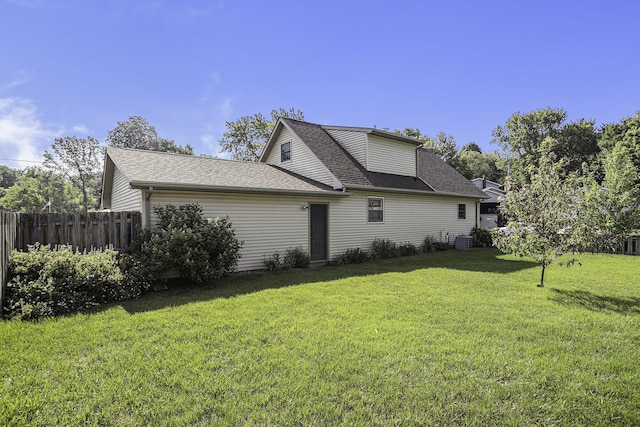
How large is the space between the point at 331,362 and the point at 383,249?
9.48 m

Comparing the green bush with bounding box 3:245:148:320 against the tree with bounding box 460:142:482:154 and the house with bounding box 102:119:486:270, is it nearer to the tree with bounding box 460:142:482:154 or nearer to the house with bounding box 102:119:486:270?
the house with bounding box 102:119:486:270

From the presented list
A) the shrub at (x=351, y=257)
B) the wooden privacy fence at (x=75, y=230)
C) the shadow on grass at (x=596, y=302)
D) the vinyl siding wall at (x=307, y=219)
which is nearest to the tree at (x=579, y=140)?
the vinyl siding wall at (x=307, y=219)

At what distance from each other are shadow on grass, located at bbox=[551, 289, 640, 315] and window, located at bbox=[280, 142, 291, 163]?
1034 centimetres

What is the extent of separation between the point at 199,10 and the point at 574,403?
1194 cm

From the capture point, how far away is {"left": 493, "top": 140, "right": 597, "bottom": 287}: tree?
6.57m

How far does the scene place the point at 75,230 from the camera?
6992 millimetres

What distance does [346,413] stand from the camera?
256 cm

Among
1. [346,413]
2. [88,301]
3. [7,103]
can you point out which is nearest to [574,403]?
[346,413]

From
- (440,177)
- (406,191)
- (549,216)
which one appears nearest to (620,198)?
(440,177)

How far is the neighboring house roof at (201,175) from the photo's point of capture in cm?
797

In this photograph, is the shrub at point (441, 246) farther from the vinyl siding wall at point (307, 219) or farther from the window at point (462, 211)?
the window at point (462, 211)

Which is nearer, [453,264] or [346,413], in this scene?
[346,413]

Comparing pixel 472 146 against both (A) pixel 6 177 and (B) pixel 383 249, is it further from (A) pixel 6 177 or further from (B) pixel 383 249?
(A) pixel 6 177

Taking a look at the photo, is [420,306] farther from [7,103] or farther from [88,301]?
[7,103]
